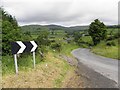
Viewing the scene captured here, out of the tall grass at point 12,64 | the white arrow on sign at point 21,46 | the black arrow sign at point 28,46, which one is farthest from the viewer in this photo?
the black arrow sign at point 28,46

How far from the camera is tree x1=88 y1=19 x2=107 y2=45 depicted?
85.2 m

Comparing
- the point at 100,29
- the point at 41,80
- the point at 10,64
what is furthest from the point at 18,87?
the point at 100,29

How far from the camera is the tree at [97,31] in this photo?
8519 cm

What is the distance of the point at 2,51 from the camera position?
1472 centimetres

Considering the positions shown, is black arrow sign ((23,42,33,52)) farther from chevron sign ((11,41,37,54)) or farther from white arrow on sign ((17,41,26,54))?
white arrow on sign ((17,41,26,54))

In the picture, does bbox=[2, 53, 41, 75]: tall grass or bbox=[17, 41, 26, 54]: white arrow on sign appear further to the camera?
bbox=[2, 53, 41, 75]: tall grass

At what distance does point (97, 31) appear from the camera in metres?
85.9

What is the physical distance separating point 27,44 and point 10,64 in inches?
49.2

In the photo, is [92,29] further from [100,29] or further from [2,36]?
[2,36]

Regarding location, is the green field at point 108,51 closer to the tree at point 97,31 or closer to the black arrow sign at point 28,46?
the tree at point 97,31

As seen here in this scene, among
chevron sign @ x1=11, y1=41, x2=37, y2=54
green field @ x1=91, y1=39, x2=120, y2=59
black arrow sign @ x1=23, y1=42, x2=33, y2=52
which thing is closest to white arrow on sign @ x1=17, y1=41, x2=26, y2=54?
chevron sign @ x1=11, y1=41, x2=37, y2=54

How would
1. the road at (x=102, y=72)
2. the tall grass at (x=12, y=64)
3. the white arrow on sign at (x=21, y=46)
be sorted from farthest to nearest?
the road at (x=102, y=72) → the tall grass at (x=12, y=64) → the white arrow on sign at (x=21, y=46)

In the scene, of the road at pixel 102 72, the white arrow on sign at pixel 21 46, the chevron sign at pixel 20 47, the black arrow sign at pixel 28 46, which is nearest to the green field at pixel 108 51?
the road at pixel 102 72

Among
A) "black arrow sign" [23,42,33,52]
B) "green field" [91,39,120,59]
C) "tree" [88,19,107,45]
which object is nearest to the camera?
"black arrow sign" [23,42,33,52]
